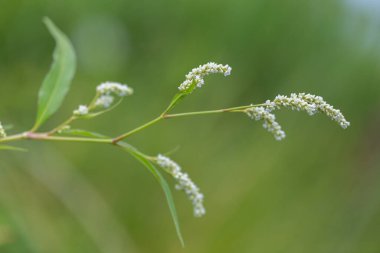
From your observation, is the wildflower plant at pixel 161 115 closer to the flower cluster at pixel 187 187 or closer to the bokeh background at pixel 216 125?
the flower cluster at pixel 187 187

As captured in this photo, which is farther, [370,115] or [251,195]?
[370,115]

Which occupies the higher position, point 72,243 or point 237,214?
point 237,214

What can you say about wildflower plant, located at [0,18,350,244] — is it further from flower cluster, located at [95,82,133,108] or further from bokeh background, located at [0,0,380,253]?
bokeh background, located at [0,0,380,253]

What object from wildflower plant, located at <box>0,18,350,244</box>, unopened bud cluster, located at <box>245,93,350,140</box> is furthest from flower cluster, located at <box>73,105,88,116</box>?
unopened bud cluster, located at <box>245,93,350,140</box>

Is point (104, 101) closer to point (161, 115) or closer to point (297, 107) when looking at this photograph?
point (161, 115)

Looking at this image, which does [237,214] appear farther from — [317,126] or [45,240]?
[45,240]

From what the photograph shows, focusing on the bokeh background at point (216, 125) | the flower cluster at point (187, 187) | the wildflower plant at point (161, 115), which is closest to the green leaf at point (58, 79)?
the wildflower plant at point (161, 115)

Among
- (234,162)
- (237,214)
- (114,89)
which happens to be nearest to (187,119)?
(234,162)
